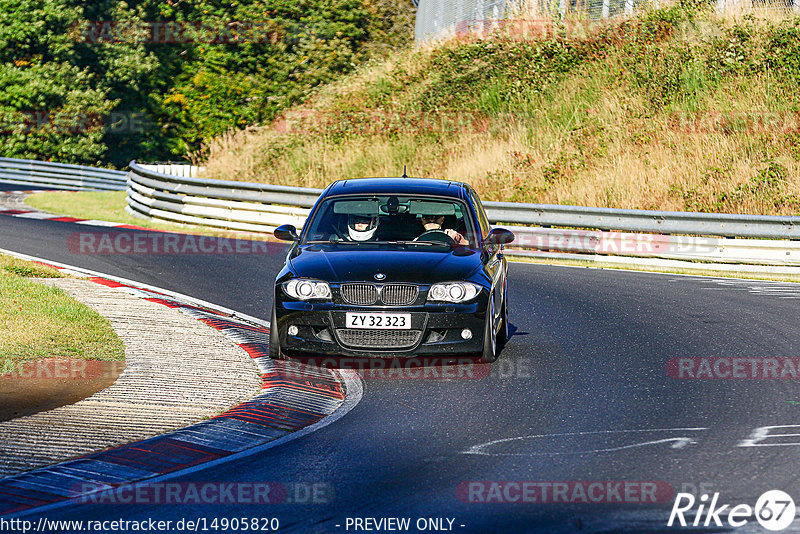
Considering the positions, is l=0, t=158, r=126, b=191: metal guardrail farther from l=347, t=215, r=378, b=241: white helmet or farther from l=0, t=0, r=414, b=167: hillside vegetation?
l=347, t=215, r=378, b=241: white helmet

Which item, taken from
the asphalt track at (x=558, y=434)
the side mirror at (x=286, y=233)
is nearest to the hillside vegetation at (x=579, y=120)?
the asphalt track at (x=558, y=434)

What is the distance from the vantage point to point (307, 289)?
31.4ft

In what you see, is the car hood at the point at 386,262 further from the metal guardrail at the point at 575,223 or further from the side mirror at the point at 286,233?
the metal guardrail at the point at 575,223

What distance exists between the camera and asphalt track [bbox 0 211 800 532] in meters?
5.75

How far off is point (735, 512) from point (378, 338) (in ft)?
13.9

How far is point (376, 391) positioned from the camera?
29.5ft

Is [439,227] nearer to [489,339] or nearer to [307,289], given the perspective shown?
[489,339]

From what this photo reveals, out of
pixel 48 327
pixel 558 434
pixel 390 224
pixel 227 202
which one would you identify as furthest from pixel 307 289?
pixel 227 202

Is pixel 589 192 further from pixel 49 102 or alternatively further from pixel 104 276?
pixel 49 102

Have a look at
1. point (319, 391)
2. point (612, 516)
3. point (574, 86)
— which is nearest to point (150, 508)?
point (612, 516)

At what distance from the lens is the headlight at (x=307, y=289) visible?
9.54 metres

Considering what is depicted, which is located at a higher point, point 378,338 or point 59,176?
point 59,176

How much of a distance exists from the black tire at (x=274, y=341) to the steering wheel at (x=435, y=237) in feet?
5.49

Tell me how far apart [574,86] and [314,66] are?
15226mm
